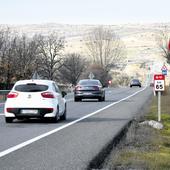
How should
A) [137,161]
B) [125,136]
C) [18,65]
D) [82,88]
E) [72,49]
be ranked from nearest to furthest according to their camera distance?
[137,161] < [125,136] < [82,88] < [18,65] < [72,49]

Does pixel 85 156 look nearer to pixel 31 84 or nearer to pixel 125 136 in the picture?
pixel 125 136

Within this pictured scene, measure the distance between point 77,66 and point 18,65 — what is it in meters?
38.2

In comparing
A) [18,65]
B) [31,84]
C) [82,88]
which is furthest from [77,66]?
[31,84]

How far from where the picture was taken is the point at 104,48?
134625 mm

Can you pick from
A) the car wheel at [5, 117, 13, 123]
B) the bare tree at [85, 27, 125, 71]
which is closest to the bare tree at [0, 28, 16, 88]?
the car wheel at [5, 117, 13, 123]

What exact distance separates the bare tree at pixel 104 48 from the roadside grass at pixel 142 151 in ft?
373

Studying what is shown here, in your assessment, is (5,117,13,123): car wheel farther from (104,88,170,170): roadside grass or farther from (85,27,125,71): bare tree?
(85,27,125,71): bare tree

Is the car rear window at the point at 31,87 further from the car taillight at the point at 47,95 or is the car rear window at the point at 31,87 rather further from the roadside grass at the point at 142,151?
the roadside grass at the point at 142,151

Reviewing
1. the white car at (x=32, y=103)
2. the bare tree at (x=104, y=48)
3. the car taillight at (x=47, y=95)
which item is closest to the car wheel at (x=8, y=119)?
the white car at (x=32, y=103)

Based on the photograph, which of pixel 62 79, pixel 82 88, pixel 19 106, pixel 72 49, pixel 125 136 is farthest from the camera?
pixel 72 49

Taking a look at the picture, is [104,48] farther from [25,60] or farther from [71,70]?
[25,60]

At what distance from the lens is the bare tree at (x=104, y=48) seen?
443ft

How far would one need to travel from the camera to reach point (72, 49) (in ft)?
602

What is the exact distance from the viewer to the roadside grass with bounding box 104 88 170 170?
39.0 feet
